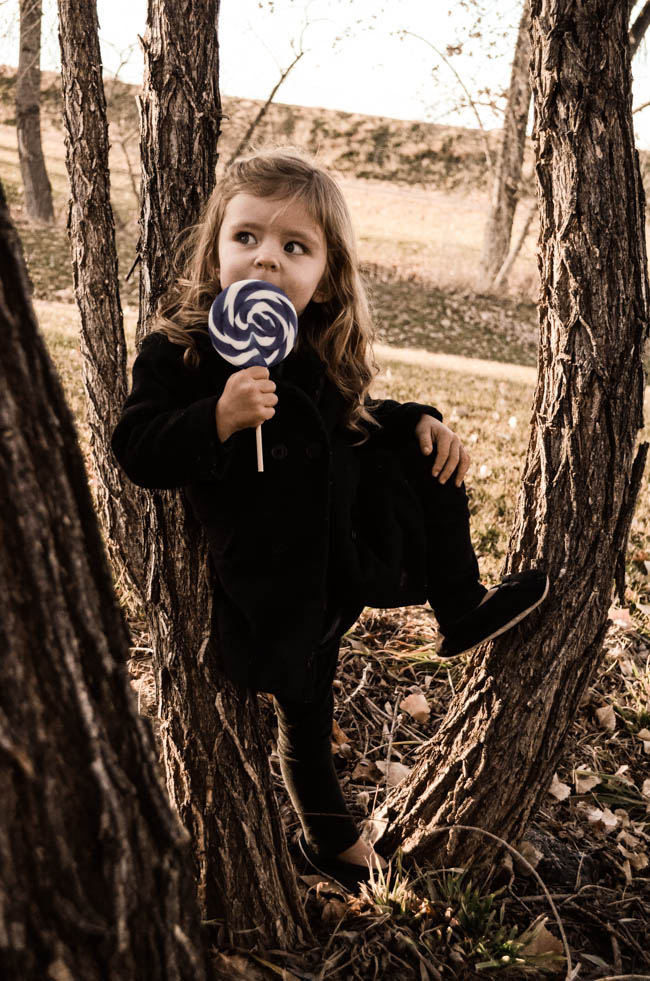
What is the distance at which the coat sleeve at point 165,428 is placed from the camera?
1.69 metres

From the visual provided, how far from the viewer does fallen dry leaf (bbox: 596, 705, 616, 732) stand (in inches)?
118

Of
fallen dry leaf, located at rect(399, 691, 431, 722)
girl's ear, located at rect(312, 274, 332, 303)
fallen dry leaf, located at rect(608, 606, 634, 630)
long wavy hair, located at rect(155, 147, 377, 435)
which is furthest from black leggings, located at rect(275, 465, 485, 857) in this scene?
fallen dry leaf, located at rect(608, 606, 634, 630)

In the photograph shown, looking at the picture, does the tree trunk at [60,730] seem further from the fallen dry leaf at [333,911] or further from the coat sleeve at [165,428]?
the fallen dry leaf at [333,911]

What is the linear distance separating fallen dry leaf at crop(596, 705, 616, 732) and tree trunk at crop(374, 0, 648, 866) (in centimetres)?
95

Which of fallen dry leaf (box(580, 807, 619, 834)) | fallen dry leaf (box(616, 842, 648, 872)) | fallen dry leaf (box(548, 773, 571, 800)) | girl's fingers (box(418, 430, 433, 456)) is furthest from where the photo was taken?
fallen dry leaf (box(548, 773, 571, 800))

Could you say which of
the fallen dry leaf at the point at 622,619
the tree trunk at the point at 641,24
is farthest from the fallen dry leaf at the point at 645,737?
the tree trunk at the point at 641,24

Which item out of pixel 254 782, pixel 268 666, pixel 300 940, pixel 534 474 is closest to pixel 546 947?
pixel 300 940

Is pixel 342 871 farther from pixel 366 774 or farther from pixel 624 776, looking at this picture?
pixel 624 776

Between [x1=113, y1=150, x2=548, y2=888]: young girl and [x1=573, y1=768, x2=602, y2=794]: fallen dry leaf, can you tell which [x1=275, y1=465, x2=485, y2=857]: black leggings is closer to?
[x1=113, y1=150, x2=548, y2=888]: young girl

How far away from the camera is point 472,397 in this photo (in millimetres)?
7750

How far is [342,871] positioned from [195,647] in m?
0.87

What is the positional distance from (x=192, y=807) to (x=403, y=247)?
59.4 ft

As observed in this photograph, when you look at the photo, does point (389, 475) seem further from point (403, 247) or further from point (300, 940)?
point (403, 247)

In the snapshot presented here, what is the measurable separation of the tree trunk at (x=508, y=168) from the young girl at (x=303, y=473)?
1414 cm
